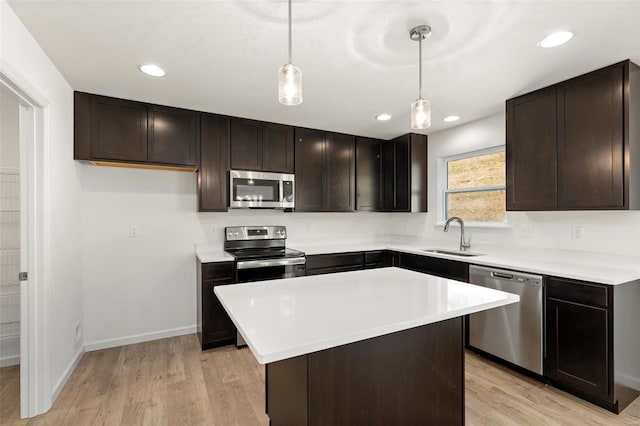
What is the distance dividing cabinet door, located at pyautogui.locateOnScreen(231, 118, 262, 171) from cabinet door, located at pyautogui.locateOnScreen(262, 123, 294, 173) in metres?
0.06

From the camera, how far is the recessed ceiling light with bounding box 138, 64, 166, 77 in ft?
7.34

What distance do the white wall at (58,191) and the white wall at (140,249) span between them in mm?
209

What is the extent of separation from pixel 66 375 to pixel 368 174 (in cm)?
369

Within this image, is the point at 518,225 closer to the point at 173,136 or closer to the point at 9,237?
the point at 173,136

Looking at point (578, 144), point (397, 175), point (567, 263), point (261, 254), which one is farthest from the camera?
point (397, 175)

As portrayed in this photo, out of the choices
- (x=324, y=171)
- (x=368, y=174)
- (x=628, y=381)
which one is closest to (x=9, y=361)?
(x=324, y=171)

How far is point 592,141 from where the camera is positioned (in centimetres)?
232

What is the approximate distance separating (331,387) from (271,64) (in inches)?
79.4

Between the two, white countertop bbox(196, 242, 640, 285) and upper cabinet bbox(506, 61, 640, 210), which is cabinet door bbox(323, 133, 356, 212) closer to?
white countertop bbox(196, 242, 640, 285)

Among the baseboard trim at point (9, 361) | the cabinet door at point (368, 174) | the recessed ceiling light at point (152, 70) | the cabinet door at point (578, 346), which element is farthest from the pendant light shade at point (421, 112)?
the baseboard trim at point (9, 361)

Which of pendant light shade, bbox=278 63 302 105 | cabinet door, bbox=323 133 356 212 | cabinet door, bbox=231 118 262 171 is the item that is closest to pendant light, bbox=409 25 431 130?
pendant light shade, bbox=278 63 302 105

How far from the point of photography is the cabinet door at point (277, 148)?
3.56 meters

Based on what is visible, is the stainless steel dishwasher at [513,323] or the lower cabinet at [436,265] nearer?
the stainless steel dishwasher at [513,323]

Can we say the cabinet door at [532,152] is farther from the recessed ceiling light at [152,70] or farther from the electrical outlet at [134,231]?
the electrical outlet at [134,231]
